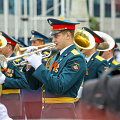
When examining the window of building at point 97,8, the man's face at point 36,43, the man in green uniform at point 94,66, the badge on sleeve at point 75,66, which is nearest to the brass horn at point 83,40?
the man in green uniform at point 94,66

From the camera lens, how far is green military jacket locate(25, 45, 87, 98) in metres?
3.36

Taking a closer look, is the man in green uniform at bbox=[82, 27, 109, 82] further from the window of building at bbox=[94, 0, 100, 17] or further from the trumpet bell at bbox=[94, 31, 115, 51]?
the window of building at bbox=[94, 0, 100, 17]

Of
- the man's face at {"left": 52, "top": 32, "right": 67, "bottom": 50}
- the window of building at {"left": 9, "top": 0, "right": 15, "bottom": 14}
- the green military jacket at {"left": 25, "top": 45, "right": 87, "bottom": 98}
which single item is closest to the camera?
the green military jacket at {"left": 25, "top": 45, "right": 87, "bottom": 98}

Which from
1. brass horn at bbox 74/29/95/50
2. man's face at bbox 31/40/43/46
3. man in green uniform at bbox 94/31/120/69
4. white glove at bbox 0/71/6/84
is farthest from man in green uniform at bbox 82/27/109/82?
man's face at bbox 31/40/43/46

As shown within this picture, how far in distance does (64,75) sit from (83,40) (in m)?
1.71

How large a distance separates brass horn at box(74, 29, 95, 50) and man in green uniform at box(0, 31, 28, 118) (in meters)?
0.92

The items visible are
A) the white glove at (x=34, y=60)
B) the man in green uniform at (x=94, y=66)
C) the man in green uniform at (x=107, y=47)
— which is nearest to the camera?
the white glove at (x=34, y=60)

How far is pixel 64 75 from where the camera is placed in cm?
338

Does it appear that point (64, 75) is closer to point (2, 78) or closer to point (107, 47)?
point (2, 78)

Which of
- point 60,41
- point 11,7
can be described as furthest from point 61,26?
point 11,7

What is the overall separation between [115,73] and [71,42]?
2339mm

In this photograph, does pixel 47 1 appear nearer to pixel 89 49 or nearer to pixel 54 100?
pixel 89 49

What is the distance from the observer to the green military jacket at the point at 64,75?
11.0 feet

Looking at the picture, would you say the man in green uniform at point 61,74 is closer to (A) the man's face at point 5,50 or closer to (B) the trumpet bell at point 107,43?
(A) the man's face at point 5,50
